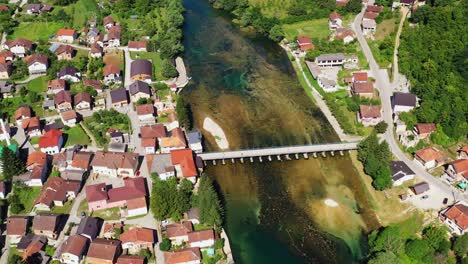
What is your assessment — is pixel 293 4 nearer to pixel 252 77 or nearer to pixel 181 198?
pixel 252 77

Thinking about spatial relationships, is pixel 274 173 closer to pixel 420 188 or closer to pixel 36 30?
pixel 420 188

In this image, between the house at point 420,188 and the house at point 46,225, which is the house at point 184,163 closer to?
the house at point 46,225

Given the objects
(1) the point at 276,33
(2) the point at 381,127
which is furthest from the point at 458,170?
(1) the point at 276,33

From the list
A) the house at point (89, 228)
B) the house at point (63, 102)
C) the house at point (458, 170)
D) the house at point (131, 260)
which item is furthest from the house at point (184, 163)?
the house at point (458, 170)

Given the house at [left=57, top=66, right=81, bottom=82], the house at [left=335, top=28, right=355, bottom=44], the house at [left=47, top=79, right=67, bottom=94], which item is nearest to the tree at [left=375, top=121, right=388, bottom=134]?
the house at [left=335, top=28, right=355, bottom=44]

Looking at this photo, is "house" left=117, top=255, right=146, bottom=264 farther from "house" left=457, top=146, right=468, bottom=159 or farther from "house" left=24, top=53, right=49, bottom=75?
"house" left=24, top=53, right=49, bottom=75

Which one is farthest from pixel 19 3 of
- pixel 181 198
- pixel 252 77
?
pixel 181 198
